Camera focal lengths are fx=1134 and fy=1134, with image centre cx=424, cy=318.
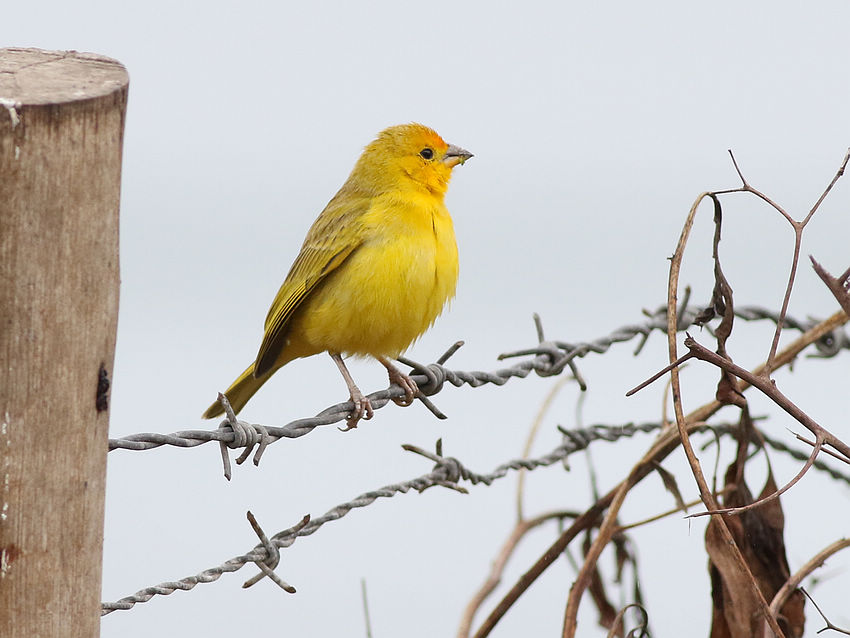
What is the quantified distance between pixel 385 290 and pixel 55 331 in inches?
87.1

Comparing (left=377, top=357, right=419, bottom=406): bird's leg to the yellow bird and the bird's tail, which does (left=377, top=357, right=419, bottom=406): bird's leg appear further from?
the bird's tail

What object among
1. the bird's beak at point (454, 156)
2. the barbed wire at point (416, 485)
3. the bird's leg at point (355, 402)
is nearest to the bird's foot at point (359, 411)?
the bird's leg at point (355, 402)

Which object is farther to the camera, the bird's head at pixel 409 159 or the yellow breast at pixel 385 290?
the bird's head at pixel 409 159

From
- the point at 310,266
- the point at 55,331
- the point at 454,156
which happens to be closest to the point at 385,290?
the point at 310,266

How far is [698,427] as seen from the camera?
3.73 metres

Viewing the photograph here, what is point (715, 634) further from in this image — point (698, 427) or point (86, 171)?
point (86, 171)

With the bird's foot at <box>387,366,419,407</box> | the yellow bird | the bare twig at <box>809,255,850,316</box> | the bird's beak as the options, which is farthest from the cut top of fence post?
the bird's beak

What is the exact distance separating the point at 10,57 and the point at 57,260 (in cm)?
55

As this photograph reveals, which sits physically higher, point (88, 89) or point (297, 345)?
point (88, 89)

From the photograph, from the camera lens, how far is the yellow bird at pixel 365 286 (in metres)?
4.11

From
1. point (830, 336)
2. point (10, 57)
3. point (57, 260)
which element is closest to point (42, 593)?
point (57, 260)

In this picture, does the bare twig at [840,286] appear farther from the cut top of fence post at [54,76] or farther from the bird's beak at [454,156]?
the bird's beak at [454,156]

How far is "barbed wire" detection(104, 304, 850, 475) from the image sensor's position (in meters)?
2.65

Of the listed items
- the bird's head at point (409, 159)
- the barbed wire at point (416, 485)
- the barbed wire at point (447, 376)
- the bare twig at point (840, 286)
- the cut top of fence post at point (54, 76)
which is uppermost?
the cut top of fence post at point (54, 76)
